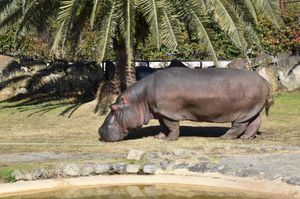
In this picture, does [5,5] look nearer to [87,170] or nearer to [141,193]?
[87,170]

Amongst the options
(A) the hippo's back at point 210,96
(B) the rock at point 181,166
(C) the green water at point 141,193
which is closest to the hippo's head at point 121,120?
(A) the hippo's back at point 210,96

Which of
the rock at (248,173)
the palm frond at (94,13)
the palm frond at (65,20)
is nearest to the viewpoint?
the rock at (248,173)

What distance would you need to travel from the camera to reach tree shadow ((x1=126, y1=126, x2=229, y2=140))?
16766 millimetres

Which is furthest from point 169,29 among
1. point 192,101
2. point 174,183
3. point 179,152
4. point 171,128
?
point 174,183

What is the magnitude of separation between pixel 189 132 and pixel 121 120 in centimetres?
237

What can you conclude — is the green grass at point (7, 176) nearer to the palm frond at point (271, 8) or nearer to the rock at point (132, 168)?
the rock at point (132, 168)

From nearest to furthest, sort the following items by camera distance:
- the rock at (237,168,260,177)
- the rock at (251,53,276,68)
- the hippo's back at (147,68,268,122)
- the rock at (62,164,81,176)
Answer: the rock at (237,168,260,177)
the rock at (62,164,81,176)
the hippo's back at (147,68,268,122)
the rock at (251,53,276,68)

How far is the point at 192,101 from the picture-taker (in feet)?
50.6

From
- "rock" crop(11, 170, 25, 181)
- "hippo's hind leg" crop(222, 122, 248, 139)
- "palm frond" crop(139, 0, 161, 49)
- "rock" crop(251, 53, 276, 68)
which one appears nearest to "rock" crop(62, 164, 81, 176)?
"rock" crop(11, 170, 25, 181)

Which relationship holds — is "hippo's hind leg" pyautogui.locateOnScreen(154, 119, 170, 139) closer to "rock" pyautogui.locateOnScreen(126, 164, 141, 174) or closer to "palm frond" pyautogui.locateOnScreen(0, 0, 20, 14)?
"rock" pyautogui.locateOnScreen(126, 164, 141, 174)

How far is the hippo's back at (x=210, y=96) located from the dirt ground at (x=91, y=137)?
684mm

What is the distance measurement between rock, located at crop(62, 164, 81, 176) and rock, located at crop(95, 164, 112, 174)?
1.12ft

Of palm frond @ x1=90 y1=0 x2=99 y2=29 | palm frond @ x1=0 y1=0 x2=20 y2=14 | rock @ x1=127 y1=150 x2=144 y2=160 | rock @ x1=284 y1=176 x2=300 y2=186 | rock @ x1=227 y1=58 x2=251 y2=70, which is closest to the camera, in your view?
rock @ x1=284 y1=176 x2=300 y2=186

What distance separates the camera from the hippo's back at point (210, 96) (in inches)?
606
